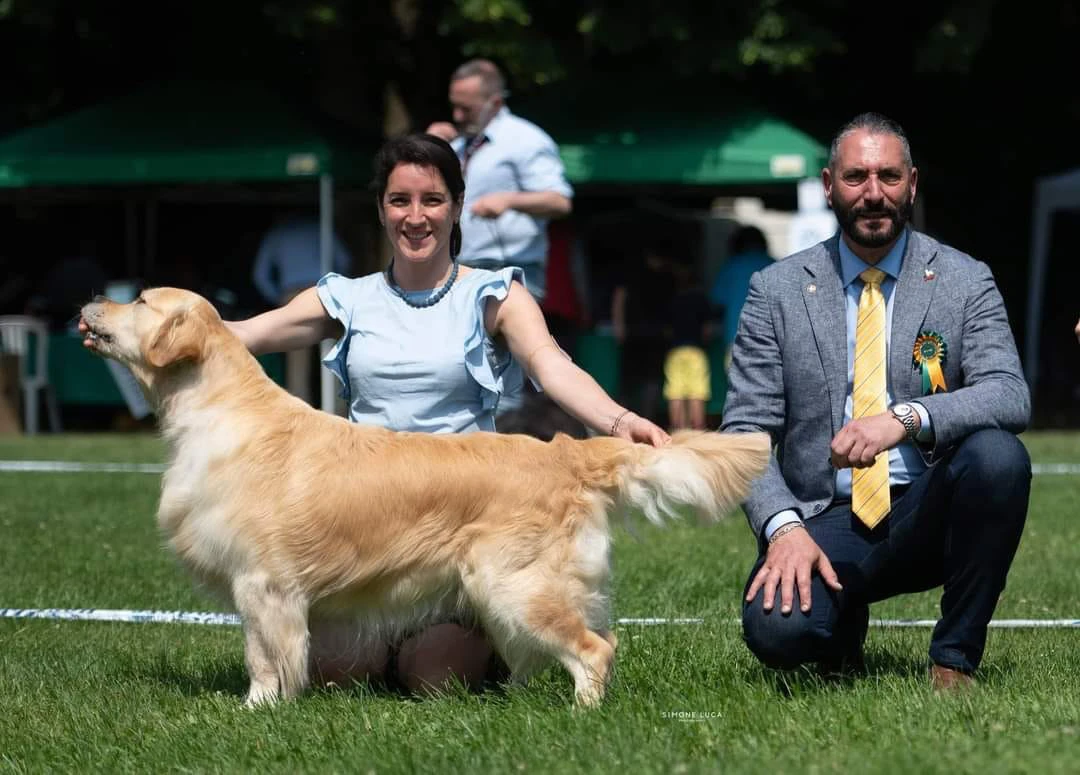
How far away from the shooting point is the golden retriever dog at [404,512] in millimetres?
3654

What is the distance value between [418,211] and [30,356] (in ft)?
32.9

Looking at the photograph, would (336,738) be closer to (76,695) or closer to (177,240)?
(76,695)

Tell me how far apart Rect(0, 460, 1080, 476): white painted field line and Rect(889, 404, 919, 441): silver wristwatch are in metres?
6.26

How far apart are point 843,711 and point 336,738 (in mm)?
1164

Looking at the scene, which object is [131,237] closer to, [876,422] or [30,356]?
[30,356]

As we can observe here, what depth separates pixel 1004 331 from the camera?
12.6ft

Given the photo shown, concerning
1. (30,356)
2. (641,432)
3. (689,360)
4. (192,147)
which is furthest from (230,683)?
(30,356)

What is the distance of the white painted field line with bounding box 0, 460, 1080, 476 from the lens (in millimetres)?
9617

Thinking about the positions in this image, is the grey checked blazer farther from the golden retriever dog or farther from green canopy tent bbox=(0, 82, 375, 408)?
green canopy tent bbox=(0, 82, 375, 408)

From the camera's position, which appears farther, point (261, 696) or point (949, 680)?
point (261, 696)

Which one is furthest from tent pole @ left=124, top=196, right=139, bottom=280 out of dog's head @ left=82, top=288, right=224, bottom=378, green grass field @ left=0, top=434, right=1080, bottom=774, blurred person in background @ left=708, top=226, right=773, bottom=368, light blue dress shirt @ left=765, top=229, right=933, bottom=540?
light blue dress shirt @ left=765, top=229, right=933, bottom=540

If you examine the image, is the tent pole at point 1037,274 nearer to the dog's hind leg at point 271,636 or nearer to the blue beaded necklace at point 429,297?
the blue beaded necklace at point 429,297

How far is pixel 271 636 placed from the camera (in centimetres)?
372

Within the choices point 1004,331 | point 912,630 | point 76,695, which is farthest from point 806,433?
point 76,695
